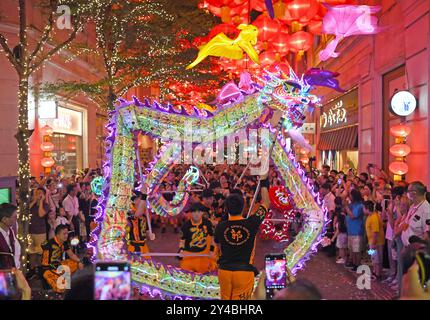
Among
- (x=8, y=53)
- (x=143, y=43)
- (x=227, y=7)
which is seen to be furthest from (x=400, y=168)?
(x=143, y=43)

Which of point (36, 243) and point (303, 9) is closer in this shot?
point (36, 243)

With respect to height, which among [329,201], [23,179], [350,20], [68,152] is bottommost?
[329,201]

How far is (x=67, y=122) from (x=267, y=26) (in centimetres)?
1257

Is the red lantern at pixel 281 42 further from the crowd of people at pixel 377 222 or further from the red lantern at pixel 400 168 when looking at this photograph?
the red lantern at pixel 400 168

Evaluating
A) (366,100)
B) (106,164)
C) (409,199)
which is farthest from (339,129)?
(106,164)

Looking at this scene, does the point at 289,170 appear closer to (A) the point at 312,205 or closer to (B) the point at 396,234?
(A) the point at 312,205

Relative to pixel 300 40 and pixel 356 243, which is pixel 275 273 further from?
pixel 300 40

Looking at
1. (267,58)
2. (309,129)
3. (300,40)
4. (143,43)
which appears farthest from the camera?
(309,129)

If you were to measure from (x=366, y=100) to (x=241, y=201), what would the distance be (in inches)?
532

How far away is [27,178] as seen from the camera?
1020 centimetres

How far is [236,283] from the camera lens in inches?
240

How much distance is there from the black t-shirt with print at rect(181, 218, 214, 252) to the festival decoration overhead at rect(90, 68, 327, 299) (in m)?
0.43

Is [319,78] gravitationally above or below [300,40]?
below

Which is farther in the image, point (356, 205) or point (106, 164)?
point (356, 205)
